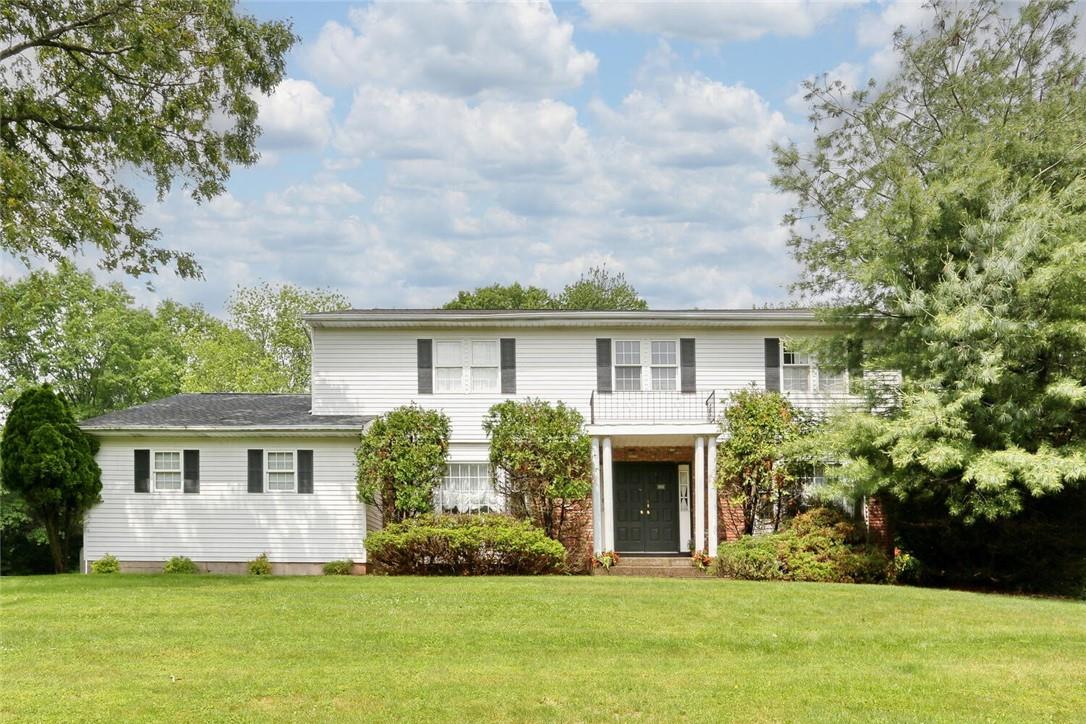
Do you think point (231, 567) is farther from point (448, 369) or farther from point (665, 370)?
point (665, 370)

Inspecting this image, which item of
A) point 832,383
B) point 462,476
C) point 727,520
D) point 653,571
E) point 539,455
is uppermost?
point 832,383

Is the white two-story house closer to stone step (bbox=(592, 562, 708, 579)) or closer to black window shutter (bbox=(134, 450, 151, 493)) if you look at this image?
black window shutter (bbox=(134, 450, 151, 493))

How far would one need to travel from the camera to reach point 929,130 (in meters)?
23.3

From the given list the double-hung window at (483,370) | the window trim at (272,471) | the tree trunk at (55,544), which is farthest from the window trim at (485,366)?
the tree trunk at (55,544)

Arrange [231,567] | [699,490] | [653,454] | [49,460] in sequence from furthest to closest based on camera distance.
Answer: [653,454], [699,490], [231,567], [49,460]

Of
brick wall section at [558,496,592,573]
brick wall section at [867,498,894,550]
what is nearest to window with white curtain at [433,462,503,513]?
brick wall section at [558,496,592,573]

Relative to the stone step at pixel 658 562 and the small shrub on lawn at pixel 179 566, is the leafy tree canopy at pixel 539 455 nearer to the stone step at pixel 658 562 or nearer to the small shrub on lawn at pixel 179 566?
the stone step at pixel 658 562

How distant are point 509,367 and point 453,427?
1829 mm

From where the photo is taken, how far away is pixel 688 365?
22219 millimetres

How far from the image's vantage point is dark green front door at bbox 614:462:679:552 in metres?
22.9

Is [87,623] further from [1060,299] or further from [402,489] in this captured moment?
[1060,299]

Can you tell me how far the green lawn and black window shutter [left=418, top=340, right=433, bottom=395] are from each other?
21.9 ft

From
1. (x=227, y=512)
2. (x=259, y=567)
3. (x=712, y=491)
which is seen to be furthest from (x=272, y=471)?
(x=712, y=491)

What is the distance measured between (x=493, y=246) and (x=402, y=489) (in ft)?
72.7
